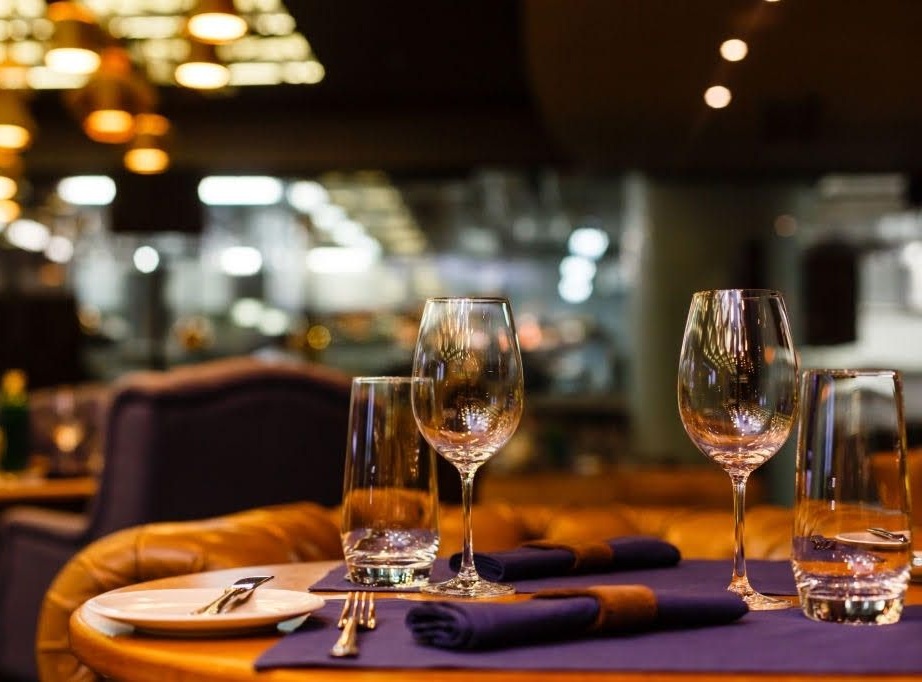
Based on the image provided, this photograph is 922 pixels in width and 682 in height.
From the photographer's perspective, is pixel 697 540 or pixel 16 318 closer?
pixel 697 540

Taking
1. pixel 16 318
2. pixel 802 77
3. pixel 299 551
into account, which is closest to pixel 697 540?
pixel 299 551

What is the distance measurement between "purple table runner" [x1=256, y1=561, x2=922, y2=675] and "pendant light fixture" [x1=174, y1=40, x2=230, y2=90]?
4050 mm

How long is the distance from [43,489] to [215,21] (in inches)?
66.7

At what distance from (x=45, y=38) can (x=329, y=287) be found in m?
5.61

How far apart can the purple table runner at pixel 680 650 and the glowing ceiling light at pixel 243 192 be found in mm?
11092

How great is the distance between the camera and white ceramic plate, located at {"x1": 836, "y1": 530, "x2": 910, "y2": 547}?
91 cm

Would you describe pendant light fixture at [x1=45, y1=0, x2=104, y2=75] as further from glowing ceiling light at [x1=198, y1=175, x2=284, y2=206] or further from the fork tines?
glowing ceiling light at [x1=198, y1=175, x2=284, y2=206]

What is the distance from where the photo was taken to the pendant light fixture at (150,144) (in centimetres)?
607

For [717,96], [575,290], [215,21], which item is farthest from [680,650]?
[575,290]

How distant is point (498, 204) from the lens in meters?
13.0

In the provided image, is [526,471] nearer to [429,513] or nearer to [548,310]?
[548,310]

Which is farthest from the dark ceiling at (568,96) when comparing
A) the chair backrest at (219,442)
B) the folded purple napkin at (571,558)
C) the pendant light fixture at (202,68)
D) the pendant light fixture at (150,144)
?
the folded purple napkin at (571,558)

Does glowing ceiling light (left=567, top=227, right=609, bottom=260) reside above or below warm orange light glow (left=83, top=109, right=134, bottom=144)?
above

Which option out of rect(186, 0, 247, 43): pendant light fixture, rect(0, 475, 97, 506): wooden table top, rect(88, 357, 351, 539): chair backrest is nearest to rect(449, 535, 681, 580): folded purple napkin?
rect(88, 357, 351, 539): chair backrest
